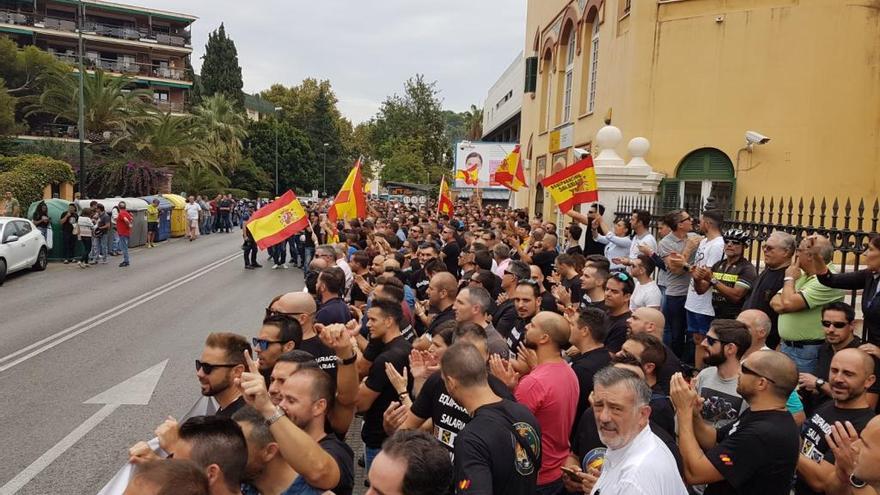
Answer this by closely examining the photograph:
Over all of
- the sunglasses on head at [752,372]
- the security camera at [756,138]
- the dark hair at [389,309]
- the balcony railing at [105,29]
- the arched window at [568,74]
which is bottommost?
the sunglasses on head at [752,372]

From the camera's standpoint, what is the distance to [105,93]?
3722 cm

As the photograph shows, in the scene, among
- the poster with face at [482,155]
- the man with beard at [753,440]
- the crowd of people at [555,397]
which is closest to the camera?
the crowd of people at [555,397]

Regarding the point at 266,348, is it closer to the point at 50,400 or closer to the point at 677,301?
the point at 50,400

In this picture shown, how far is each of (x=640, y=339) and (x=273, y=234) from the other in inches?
267

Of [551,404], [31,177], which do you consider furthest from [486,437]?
[31,177]

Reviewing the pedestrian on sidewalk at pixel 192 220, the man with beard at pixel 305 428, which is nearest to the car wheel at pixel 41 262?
the pedestrian on sidewalk at pixel 192 220

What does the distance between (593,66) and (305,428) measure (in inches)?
734

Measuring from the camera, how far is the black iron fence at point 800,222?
20.6 feet

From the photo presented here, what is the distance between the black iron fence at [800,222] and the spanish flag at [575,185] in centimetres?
114

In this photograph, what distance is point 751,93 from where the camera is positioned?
14398mm

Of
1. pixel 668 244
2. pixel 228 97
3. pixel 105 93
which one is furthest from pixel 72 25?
pixel 668 244

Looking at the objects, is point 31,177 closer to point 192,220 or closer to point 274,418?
point 192,220

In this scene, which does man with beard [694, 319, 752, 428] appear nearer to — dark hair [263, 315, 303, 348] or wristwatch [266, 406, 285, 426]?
wristwatch [266, 406, 285, 426]

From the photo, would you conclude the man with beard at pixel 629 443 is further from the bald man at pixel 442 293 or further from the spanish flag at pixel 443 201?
the spanish flag at pixel 443 201
